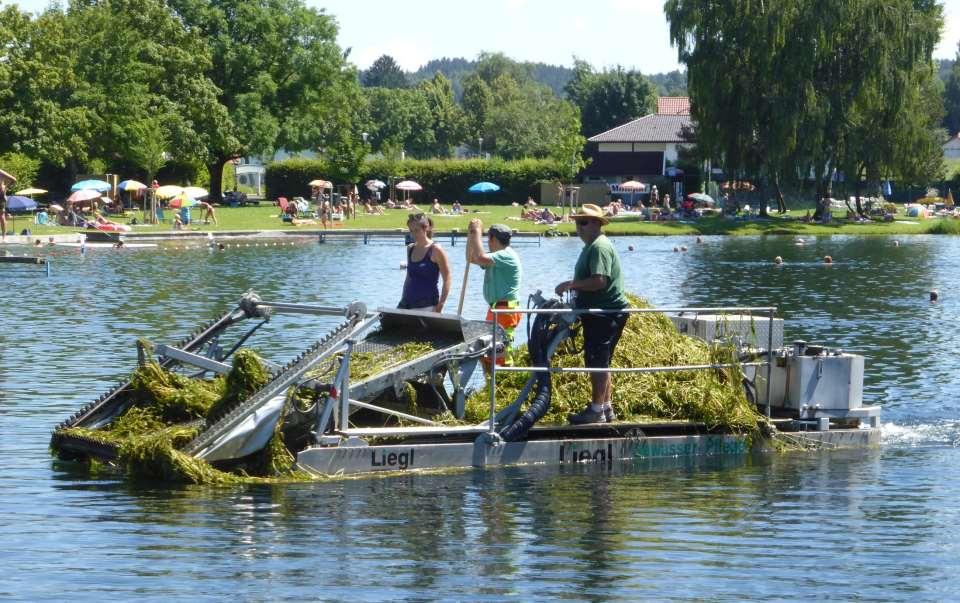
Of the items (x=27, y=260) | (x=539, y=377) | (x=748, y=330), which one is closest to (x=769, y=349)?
(x=748, y=330)

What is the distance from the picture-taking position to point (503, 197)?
9656 cm

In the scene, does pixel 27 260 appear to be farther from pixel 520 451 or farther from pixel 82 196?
pixel 520 451

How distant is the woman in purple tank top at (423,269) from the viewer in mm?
13844

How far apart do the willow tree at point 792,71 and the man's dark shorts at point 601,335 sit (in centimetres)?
5633

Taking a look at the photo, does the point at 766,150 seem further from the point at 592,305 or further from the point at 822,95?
the point at 592,305

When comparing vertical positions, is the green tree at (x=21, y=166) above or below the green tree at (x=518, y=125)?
below

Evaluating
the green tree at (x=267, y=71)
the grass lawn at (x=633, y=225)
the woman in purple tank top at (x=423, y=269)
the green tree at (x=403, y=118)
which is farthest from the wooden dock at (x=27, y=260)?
the green tree at (x=403, y=118)

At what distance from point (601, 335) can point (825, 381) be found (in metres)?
2.85

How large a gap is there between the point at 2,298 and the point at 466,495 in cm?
2280

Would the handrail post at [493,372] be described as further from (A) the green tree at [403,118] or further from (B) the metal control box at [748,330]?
(A) the green tree at [403,118]

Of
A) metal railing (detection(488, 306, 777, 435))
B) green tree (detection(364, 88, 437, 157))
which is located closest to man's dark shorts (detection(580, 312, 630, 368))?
metal railing (detection(488, 306, 777, 435))

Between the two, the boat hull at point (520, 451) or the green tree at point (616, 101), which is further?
the green tree at point (616, 101)

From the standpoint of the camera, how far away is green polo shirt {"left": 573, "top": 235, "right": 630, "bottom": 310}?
42.0 feet

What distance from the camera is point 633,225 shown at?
233 feet
